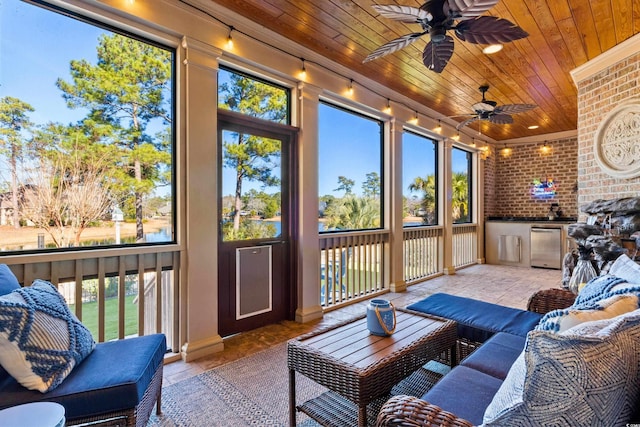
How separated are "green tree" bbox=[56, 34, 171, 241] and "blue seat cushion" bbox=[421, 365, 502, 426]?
2.35 m

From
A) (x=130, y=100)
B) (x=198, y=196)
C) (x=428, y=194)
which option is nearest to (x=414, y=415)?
(x=198, y=196)

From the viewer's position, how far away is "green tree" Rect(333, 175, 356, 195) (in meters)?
4.21

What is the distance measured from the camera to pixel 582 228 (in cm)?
323

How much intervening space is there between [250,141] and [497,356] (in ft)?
8.96

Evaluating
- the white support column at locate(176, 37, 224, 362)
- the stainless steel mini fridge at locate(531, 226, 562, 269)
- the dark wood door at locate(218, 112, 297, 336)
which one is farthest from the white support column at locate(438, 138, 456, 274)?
the white support column at locate(176, 37, 224, 362)

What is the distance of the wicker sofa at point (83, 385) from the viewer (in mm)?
1286

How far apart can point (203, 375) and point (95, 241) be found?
4.19 feet

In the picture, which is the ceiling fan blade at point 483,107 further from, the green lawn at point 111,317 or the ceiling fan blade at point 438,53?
the green lawn at point 111,317

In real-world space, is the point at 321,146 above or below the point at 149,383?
above

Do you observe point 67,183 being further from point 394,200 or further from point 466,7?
point 394,200

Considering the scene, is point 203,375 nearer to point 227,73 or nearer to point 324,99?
point 227,73

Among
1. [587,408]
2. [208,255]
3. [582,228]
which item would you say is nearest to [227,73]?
[208,255]

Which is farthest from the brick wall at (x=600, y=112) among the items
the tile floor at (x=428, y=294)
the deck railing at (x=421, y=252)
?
the deck railing at (x=421, y=252)

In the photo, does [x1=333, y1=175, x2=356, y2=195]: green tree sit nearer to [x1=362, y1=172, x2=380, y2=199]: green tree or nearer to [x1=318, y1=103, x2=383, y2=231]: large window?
[x1=318, y1=103, x2=383, y2=231]: large window
